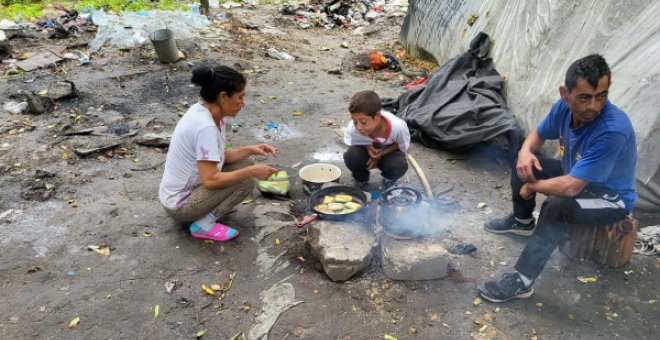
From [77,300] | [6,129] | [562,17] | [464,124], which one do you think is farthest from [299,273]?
[6,129]

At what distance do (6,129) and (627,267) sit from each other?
7111mm

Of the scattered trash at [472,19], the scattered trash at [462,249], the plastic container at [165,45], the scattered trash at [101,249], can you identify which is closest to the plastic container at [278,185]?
the scattered trash at [101,249]

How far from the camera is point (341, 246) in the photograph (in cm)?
329

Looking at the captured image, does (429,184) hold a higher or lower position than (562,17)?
lower

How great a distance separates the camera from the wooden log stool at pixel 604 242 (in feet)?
10.3

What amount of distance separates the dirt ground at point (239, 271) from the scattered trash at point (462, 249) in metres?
0.06

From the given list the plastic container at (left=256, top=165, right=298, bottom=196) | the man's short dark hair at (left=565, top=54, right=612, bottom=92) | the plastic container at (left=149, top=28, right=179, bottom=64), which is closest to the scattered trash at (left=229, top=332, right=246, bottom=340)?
the plastic container at (left=256, top=165, right=298, bottom=196)

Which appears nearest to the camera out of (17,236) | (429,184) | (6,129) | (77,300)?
(77,300)

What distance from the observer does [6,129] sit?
5672mm

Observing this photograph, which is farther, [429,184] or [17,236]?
[429,184]

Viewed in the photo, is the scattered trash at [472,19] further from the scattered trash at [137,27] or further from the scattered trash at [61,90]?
the scattered trash at [61,90]

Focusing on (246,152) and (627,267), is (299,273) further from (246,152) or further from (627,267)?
(627,267)

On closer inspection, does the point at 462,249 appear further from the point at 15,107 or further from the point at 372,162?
the point at 15,107

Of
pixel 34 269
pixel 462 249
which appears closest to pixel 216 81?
pixel 34 269
